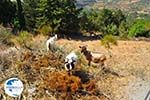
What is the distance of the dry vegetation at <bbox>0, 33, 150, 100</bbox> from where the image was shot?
11156 mm

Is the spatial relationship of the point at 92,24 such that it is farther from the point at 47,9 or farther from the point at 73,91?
the point at 73,91

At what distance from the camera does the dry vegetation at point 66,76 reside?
1116cm

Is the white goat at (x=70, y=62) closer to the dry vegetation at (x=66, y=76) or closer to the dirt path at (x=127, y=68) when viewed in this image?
the dry vegetation at (x=66, y=76)

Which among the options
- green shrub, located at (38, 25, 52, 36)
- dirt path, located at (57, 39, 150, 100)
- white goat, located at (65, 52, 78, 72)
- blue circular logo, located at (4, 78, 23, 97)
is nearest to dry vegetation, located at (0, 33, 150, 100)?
dirt path, located at (57, 39, 150, 100)

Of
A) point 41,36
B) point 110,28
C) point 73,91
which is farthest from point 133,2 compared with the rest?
point 73,91

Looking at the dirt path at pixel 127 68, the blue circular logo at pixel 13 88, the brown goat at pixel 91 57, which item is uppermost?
the blue circular logo at pixel 13 88

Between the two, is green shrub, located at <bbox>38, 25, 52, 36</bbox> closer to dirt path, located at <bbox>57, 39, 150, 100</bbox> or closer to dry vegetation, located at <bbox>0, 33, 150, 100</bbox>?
dirt path, located at <bbox>57, 39, 150, 100</bbox>

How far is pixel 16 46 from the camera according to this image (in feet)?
44.4

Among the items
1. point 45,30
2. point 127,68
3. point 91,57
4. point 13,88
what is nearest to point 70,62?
point 91,57

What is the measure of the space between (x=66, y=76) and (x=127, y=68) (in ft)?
10.8

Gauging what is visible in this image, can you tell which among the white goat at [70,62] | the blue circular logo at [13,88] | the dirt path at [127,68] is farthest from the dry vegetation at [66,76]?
the blue circular logo at [13,88]

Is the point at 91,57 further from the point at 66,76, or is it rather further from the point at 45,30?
the point at 45,30

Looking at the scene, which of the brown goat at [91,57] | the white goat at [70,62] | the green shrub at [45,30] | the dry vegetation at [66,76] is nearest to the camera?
the dry vegetation at [66,76]

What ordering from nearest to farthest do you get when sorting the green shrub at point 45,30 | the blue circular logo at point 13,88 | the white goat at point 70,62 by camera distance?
the blue circular logo at point 13,88 → the white goat at point 70,62 → the green shrub at point 45,30
